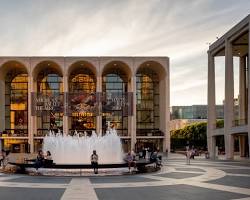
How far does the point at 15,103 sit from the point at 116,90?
18.0 meters

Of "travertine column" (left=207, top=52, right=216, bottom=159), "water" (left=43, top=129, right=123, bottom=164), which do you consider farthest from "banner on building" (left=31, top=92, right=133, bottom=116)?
"water" (left=43, top=129, right=123, bottom=164)

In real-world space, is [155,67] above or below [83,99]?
above

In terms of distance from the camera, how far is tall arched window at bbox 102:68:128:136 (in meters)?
82.2

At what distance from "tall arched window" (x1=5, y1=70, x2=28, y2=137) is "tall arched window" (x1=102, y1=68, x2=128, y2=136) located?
13928 mm

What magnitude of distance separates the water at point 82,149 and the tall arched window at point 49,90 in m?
44.8

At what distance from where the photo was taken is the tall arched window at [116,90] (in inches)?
3236

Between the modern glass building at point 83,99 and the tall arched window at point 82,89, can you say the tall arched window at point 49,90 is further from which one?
the tall arched window at point 82,89

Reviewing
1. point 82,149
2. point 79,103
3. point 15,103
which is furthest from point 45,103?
point 82,149

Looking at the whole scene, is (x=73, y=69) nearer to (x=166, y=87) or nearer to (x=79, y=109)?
(x=79, y=109)

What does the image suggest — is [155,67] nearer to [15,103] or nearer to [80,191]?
[15,103]

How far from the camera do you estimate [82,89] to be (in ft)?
278

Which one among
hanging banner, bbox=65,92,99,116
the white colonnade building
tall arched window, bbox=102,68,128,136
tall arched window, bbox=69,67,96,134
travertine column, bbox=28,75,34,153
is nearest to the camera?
the white colonnade building

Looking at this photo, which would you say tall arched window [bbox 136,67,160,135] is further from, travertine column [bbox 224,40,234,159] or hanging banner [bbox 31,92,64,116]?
travertine column [bbox 224,40,234,159]

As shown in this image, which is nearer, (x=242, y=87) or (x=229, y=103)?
(x=229, y=103)
